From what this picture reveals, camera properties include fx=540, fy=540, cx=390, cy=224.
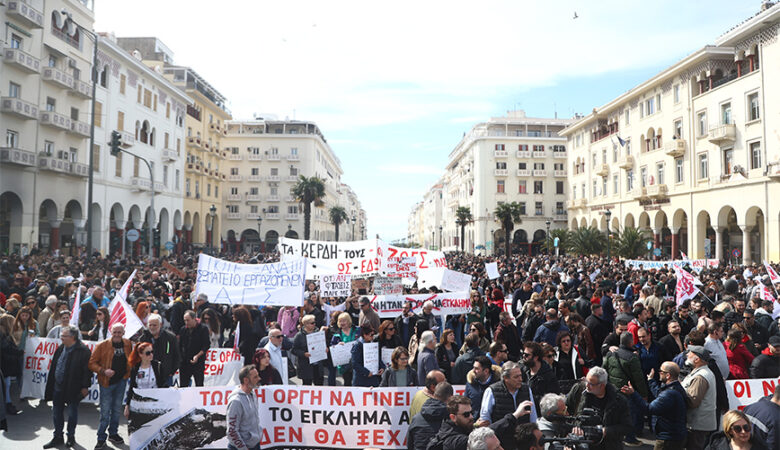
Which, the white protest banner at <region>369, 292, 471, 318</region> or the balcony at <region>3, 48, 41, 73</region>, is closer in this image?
the white protest banner at <region>369, 292, 471, 318</region>

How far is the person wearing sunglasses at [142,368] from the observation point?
300 inches

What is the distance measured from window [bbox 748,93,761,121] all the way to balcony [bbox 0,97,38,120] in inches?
1671

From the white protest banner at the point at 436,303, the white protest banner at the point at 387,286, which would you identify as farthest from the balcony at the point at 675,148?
the white protest banner at the point at 436,303

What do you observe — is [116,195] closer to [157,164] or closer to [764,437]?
[157,164]

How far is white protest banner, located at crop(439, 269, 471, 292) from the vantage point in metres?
14.7

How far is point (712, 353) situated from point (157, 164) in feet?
155

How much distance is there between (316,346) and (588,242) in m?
40.6

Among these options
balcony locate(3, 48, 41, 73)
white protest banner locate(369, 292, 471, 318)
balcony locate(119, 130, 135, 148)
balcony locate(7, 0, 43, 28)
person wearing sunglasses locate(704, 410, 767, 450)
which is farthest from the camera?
balcony locate(119, 130, 135, 148)

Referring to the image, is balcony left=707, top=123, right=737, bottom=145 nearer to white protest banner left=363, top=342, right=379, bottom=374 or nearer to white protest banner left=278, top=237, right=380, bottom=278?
white protest banner left=278, top=237, right=380, bottom=278

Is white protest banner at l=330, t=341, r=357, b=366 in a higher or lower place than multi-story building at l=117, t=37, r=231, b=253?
lower

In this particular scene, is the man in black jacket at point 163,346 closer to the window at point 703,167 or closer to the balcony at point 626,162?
the window at point 703,167

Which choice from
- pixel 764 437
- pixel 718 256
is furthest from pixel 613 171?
pixel 764 437

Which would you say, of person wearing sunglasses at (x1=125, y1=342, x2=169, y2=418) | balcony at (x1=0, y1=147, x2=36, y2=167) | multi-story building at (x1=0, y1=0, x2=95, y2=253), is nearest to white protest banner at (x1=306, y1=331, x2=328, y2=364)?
person wearing sunglasses at (x1=125, y1=342, x2=169, y2=418)

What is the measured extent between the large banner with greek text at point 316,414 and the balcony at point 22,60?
2933cm
